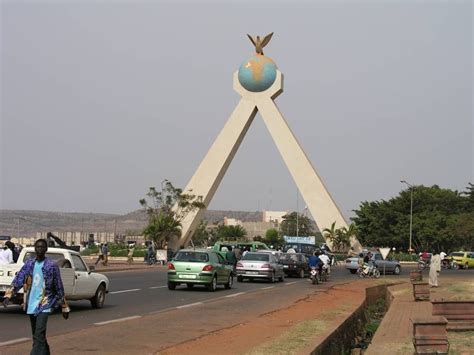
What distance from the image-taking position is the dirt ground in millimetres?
10961

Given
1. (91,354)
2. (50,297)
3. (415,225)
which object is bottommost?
(91,354)

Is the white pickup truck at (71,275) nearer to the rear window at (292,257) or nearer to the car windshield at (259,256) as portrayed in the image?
the car windshield at (259,256)

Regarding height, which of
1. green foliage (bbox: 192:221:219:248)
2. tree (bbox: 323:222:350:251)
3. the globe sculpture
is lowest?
tree (bbox: 323:222:350:251)

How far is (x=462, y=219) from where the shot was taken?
8412cm

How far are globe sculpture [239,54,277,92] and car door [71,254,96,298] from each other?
183 feet

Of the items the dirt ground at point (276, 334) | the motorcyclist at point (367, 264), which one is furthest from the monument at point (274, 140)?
the dirt ground at point (276, 334)

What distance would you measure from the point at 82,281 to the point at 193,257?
27.9 feet

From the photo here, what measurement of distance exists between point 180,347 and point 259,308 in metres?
8.58

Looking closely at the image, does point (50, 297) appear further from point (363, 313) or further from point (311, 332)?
point (363, 313)

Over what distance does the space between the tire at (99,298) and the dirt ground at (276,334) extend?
4.32 meters

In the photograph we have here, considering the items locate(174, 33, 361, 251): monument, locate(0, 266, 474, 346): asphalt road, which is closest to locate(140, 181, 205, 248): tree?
locate(174, 33, 361, 251): monument

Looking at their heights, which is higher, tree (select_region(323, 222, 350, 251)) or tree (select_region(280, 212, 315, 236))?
tree (select_region(280, 212, 315, 236))

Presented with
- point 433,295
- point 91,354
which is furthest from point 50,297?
point 433,295

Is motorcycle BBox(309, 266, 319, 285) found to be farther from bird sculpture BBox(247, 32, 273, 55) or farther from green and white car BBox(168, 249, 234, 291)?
bird sculpture BBox(247, 32, 273, 55)
